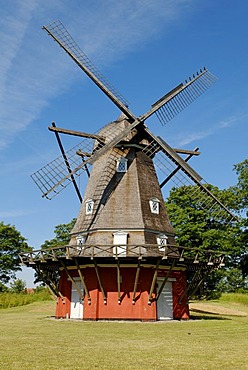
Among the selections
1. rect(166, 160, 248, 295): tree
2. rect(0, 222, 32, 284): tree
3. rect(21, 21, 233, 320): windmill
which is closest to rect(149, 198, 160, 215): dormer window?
rect(21, 21, 233, 320): windmill

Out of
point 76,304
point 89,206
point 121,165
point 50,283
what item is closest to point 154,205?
point 121,165

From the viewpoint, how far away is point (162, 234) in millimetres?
17906

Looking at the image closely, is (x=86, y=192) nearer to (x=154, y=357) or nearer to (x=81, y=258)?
(x=81, y=258)

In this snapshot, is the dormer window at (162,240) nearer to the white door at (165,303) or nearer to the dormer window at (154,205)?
the dormer window at (154,205)

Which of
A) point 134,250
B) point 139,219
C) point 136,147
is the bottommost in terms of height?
point 134,250

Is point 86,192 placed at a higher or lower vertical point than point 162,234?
higher

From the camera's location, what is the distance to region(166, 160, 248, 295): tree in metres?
33.3

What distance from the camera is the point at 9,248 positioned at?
4059cm

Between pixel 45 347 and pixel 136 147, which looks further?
pixel 136 147

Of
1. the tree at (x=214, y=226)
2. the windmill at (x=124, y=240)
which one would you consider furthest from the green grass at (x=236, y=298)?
the windmill at (x=124, y=240)

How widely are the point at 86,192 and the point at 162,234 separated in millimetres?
4379

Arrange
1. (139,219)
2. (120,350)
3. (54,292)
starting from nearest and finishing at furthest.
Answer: (120,350), (139,219), (54,292)

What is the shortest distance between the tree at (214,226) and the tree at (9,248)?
1654cm

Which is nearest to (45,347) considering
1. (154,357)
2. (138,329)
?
(154,357)
